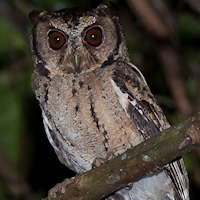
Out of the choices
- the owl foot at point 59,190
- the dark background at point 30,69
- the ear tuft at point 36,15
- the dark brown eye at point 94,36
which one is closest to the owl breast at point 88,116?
the dark brown eye at point 94,36

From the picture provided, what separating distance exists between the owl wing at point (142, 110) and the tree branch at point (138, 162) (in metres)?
Answer: 0.50

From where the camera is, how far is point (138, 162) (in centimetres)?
215

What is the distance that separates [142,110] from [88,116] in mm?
309

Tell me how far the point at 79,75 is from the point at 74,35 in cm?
23

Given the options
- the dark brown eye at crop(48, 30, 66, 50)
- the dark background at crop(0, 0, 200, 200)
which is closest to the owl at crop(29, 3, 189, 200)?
the dark brown eye at crop(48, 30, 66, 50)

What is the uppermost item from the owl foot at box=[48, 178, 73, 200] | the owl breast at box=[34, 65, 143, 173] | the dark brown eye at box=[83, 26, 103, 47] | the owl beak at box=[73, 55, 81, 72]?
the dark brown eye at box=[83, 26, 103, 47]

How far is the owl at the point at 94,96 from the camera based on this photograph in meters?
2.70

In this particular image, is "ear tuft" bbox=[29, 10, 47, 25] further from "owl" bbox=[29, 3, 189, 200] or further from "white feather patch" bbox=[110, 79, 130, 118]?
"white feather patch" bbox=[110, 79, 130, 118]

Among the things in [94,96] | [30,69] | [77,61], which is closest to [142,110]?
[94,96]

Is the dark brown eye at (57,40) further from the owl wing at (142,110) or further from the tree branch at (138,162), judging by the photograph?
the tree branch at (138,162)

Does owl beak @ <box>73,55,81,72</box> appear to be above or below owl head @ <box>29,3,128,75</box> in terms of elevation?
below

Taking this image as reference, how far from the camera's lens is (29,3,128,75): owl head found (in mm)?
2809

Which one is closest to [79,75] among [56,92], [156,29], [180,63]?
[56,92]

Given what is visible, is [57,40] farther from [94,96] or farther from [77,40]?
[94,96]
